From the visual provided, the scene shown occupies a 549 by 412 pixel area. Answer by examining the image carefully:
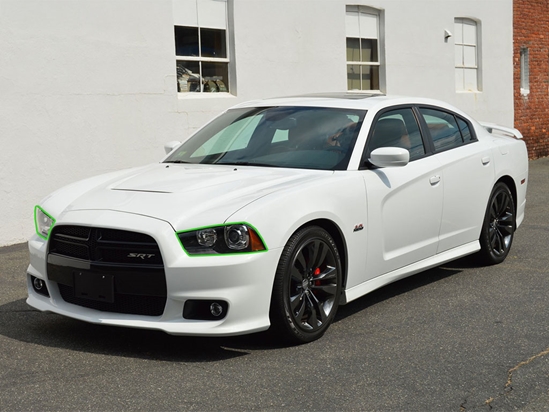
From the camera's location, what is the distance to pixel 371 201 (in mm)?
5797

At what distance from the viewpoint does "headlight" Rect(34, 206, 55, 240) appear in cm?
542

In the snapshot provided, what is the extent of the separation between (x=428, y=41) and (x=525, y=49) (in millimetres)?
4333

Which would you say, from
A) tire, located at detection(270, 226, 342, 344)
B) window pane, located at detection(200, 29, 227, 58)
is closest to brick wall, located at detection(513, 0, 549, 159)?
window pane, located at detection(200, 29, 227, 58)

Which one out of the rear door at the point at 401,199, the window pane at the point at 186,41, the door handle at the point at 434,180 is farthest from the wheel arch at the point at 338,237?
the window pane at the point at 186,41

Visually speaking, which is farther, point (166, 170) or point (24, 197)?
point (24, 197)

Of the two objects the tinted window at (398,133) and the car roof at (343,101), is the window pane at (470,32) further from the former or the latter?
the tinted window at (398,133)

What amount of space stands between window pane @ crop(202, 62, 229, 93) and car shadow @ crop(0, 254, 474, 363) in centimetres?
657

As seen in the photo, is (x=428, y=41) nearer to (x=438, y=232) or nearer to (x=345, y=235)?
(x=438, y=232)

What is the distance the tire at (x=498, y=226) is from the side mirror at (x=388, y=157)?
1.82m

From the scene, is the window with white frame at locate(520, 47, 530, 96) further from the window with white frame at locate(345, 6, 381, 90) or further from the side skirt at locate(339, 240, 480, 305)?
the side skirt at locate(339, 240, 480, 305)

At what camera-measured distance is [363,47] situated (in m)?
15.0

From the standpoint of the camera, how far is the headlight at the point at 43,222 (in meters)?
5.42

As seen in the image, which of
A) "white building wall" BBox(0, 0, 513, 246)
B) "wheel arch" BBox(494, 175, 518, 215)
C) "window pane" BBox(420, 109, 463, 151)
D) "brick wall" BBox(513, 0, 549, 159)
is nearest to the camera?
"window pane" BBox(420, 109, 463, 151)

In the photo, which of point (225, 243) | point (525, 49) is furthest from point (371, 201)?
point (525, 49)
